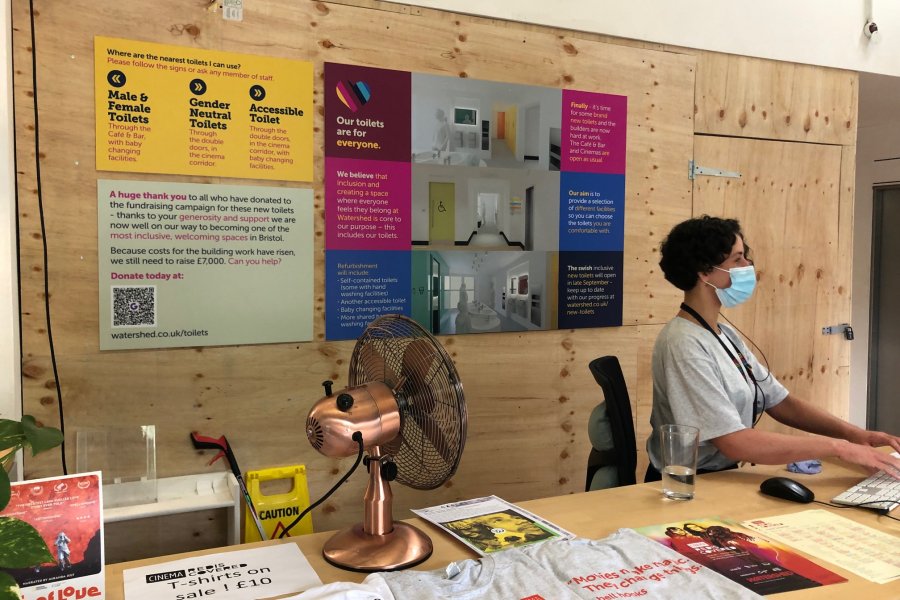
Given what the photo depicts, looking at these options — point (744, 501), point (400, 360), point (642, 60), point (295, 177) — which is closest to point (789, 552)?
point (744, 501)

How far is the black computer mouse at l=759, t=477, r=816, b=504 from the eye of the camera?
5.62 feet

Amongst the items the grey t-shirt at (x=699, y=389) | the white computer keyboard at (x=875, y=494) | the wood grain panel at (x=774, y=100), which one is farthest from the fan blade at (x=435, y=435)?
the wood grain panel at (x=774, y=100)

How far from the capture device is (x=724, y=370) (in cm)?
207

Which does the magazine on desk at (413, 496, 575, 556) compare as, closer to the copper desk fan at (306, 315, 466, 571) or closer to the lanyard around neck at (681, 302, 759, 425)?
the copper desk fan at (306, 315, 466, 571)

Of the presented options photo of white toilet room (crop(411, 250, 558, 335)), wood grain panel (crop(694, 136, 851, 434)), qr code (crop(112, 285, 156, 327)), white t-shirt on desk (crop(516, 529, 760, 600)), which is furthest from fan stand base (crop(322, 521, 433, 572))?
wood grain panel (crop(694, 136, 851, 434))

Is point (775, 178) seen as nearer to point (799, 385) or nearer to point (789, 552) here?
point (799, 385)

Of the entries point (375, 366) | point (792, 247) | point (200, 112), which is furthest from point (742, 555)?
point (792, 247)

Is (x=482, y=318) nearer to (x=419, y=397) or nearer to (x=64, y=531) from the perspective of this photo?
(x=419, y=397)

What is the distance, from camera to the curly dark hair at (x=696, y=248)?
2205mm

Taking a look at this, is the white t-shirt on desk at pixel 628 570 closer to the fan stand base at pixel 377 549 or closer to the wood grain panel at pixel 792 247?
the fan stand base at pixel 377 549

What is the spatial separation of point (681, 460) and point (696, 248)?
30.1 inches

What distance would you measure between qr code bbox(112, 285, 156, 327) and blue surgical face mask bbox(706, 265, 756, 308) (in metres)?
1.81

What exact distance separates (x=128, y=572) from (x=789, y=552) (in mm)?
1282

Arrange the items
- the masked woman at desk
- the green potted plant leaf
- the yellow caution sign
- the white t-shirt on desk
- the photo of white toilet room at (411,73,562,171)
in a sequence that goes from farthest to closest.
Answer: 1. the photo of white toilet room at (411,73,562,171)
2. the yellow caution sign
3. the masked woman at desk
4. the white t-shirt on desk
5. the green potted plant leaf
